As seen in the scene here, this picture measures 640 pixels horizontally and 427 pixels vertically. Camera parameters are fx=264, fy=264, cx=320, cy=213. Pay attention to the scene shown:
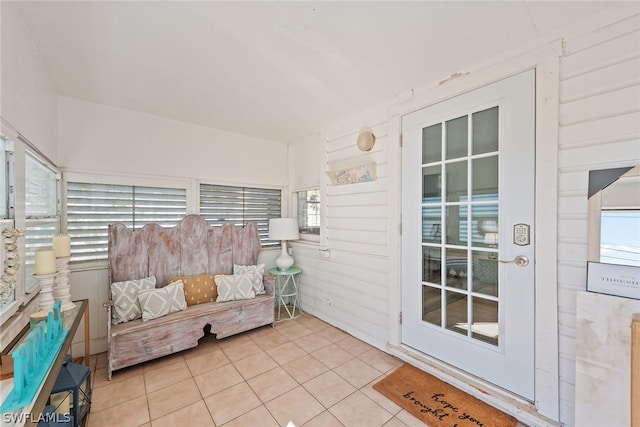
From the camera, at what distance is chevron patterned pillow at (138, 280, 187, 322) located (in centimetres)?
245

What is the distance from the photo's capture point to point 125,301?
243cm

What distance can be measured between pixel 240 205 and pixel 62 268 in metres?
1.94

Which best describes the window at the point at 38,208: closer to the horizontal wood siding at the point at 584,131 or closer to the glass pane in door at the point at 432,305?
the glass pane in door at the point at 432,305

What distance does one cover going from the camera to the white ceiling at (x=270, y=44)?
57.9 inches

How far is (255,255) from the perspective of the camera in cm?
352

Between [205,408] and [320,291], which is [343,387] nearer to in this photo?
[205,408]

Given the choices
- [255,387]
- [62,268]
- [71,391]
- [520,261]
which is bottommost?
[255,387]

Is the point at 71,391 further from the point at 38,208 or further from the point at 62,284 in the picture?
the point at 38,208

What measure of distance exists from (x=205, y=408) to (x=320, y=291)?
181 centimetres

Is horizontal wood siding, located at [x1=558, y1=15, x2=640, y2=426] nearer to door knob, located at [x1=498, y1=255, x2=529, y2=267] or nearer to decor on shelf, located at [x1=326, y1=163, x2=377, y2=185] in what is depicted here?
door knob, located at [x1=498, y1=255, x2=529, y2=267]

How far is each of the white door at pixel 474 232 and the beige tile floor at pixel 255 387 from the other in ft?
2.22

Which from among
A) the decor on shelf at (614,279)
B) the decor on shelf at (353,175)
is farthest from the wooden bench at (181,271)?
the decor on shelf at (614,279)

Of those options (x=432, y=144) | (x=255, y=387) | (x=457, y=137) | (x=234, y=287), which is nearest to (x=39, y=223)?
(x=234, y=287)

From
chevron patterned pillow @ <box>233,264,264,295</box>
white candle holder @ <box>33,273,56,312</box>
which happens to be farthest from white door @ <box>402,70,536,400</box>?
white candle holder @ <box>33,273,56,312</box>
